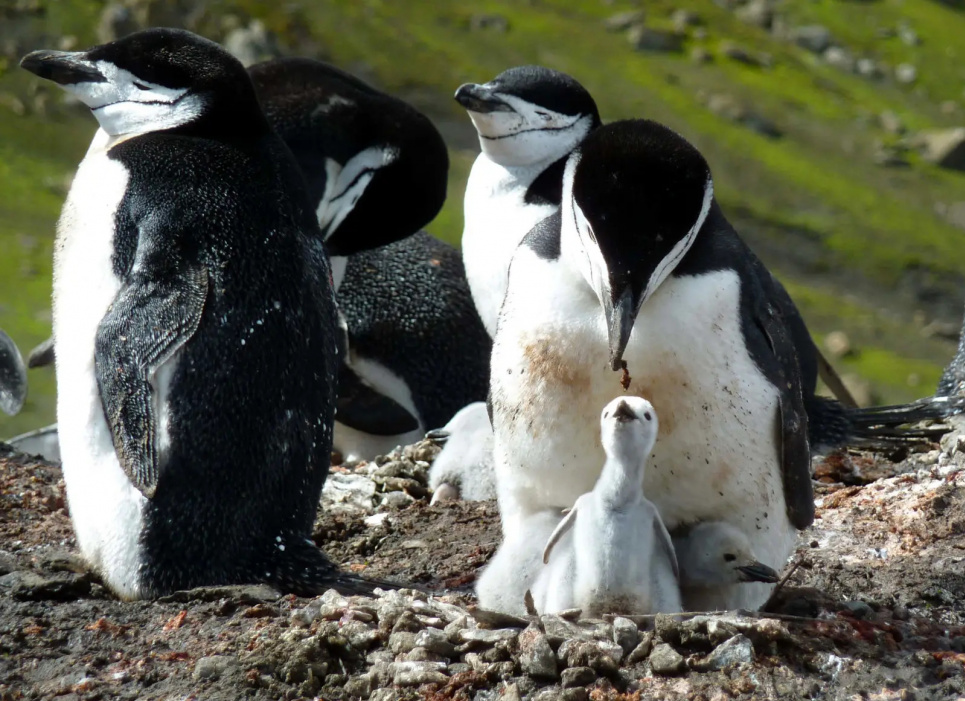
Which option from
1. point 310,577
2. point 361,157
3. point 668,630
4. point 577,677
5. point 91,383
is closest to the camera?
point 577,677

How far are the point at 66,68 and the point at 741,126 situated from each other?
70.5 ft

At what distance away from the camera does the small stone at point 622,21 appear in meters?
28.5

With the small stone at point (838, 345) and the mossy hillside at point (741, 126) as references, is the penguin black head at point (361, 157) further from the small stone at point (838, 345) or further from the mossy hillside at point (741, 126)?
the small stone at point (838, 345)

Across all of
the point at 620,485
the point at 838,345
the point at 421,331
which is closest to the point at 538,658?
the point at 620,485

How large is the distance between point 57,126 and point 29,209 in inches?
96.1

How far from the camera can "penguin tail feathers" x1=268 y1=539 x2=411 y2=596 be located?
3539 millimetres

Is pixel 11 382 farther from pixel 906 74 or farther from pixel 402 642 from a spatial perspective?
pixel 906 74

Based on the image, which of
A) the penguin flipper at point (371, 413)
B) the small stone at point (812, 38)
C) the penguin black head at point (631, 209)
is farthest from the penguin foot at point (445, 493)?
the small stone at point (812, 38)

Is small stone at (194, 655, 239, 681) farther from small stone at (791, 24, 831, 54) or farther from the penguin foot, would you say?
small stone at (791, 24, 831, 54)

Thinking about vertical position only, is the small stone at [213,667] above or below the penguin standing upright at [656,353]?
below

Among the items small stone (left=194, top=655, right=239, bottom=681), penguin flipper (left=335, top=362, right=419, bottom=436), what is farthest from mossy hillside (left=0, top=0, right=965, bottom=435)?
small stone (left=194, top=655, right=239, bottom=681)

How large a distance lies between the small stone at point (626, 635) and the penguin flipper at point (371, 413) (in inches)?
142

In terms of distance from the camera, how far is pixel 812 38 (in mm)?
30375

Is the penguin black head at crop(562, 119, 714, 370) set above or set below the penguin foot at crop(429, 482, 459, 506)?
above
